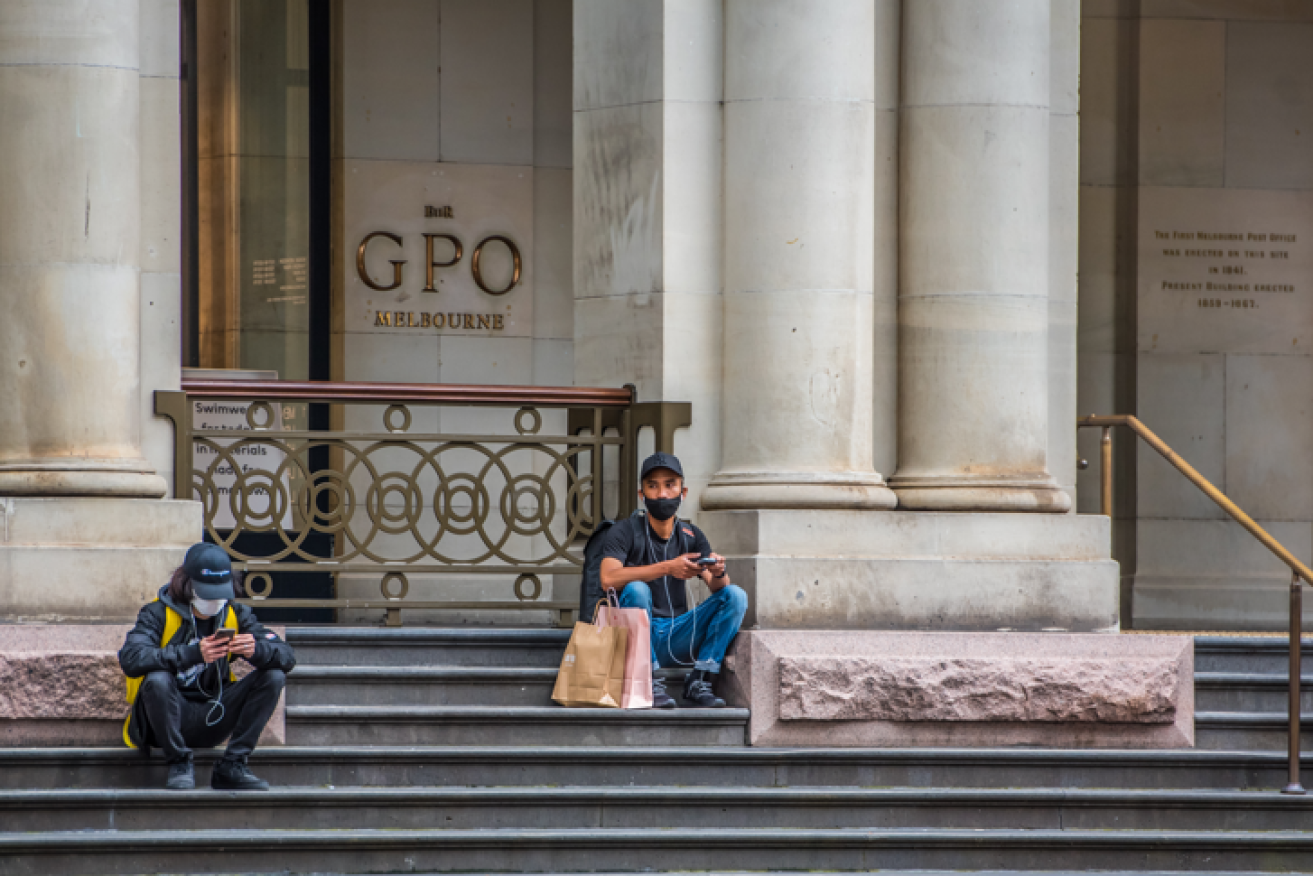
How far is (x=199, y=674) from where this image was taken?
8.27 meters

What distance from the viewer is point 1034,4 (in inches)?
403

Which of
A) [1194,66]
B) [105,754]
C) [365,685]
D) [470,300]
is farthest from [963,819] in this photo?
[1194,66]

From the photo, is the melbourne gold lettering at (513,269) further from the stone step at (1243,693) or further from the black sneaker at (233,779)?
the stone step at (1243,693)

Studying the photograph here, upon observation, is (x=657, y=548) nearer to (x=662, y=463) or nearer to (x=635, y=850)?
(x=662, y=463)

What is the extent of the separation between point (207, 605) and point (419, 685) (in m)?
1.39

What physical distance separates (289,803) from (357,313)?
5.40 metres

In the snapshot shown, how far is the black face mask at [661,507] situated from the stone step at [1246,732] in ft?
9.47

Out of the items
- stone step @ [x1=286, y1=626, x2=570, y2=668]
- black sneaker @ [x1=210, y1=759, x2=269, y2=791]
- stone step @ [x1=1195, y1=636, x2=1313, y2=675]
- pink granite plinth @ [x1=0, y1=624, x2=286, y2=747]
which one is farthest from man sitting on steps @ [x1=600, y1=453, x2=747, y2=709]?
stone step @ [x1=1195, y1=636, x2=1313, y2=675]

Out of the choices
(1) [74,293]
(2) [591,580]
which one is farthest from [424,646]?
(1) [74,293]

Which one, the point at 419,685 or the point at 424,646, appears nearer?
the point at 419,685

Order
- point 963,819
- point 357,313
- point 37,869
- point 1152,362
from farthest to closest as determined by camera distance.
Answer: point 1152,362
point 357,313
point 963,819
point 37,869

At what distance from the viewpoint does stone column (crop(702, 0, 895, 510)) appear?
32.3ft

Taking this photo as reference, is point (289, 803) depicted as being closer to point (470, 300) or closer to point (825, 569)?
point (825, 569)

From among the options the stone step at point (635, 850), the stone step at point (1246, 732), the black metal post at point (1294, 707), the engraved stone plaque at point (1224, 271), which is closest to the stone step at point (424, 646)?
the stone step at point (635, 850)
